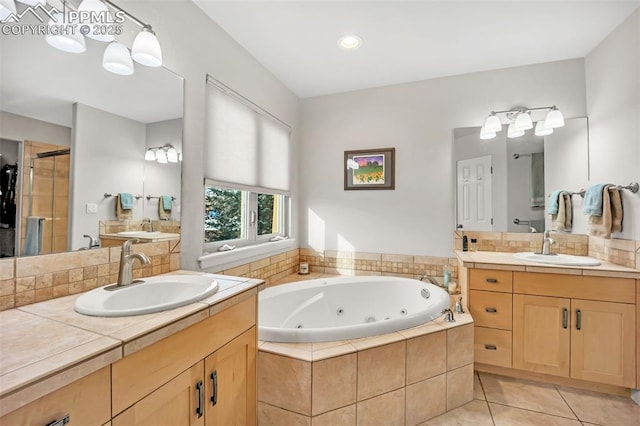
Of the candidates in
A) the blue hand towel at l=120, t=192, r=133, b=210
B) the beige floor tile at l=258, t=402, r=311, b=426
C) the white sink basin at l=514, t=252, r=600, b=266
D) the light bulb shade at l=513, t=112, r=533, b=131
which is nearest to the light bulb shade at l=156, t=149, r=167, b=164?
the blue hand towel at l=120, t=192, r=133, b=210

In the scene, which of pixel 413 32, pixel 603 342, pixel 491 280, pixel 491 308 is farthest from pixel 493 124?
pixel 603 342

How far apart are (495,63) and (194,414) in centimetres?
313

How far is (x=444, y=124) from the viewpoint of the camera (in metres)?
2.69

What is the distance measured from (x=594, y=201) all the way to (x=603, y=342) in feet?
3.13

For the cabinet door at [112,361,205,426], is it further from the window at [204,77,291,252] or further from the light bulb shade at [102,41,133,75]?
the light bulb shade at [102,41,133,75]

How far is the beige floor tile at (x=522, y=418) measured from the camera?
1.64 meters

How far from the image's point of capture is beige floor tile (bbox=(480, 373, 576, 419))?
5.81ft

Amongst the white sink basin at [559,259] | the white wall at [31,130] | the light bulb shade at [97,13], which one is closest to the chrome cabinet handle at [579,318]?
the white sink basin at [559,259]

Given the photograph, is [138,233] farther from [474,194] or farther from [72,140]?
[474,194]

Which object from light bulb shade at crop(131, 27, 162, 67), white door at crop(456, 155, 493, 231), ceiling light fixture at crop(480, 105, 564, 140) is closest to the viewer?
light bulb shade at crop(131, 27, 162, 67)

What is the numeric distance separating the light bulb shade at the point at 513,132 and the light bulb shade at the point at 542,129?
117 millimetres

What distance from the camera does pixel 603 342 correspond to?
1.85 meters

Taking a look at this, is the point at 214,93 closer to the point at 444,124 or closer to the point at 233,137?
the point at 233,137

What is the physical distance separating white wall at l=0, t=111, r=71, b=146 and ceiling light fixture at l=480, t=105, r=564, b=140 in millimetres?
2882
